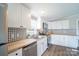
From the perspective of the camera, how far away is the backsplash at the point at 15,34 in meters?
2.08

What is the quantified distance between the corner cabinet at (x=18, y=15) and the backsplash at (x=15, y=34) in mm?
200

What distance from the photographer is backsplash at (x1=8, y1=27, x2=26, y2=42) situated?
208 cm

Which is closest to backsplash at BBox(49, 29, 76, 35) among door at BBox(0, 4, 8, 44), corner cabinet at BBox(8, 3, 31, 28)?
corner cabinet at BBox(8, 3, 31, 28)

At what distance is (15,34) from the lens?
7.63ft

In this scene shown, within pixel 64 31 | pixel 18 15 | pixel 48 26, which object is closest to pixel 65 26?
pixel 64 31

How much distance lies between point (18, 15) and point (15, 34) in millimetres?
480

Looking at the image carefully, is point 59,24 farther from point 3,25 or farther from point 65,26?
point 3,25

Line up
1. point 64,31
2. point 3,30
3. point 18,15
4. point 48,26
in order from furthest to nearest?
point 64,31, point 48,26, point 18,15, point 3,30

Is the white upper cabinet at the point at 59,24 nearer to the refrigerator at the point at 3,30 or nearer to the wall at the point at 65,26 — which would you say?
the wall at the point at 65,26

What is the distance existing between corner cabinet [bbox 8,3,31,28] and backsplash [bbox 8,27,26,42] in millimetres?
200

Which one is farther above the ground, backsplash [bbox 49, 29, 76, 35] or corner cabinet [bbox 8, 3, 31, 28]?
corner cabinet [bbox 8, 3, 31, 28]

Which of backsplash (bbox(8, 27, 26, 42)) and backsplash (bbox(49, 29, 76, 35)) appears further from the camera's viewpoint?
backsplash (bbox(49, 29, 76, 35))

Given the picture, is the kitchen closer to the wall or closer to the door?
the wall

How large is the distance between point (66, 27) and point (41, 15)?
72 centimetres
